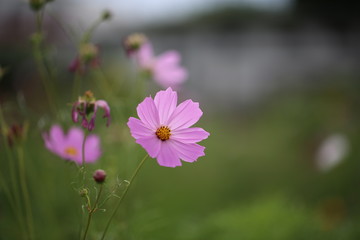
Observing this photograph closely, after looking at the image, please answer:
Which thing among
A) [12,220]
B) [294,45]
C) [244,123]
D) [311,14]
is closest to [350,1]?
[311,14]

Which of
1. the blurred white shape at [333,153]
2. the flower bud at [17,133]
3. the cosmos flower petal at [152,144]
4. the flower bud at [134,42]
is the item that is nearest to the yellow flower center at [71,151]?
the flower bud at [17,133]

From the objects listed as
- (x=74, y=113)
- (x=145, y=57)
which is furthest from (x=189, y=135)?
(x=145, y=57)

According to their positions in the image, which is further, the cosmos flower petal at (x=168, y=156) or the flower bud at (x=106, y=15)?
the flower bud at (x=106, y=15)

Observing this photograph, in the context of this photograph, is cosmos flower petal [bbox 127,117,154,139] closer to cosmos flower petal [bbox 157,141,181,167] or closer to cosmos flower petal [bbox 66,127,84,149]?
cosmos flower petal [bbox 157,141,181,167]

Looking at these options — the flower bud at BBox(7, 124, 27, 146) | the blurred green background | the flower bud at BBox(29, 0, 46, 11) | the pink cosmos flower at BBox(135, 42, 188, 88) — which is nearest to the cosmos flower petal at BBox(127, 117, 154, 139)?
the blurred green background

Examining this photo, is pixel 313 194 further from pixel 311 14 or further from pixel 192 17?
pixel 192 17

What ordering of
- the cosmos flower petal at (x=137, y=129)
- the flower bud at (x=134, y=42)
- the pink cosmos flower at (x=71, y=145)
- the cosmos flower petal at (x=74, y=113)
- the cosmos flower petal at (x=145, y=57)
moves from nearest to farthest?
the cosmos flower petal at (x=137, y=129) < the cosmos flower petal at (x=74, y=113) < the pink cosmos flower at (x=71, y=145) < the flower bud at (x=134, y=42) < the cosmos flower petal at (x=145, y=57)

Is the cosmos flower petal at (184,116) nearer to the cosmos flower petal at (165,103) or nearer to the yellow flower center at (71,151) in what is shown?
the cosmos flower petal at (165,103)
